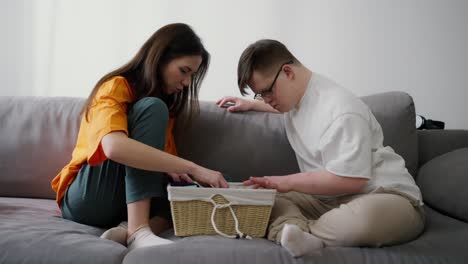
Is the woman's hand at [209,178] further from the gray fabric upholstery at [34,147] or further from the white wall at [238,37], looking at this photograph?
the white wall at [238,37]

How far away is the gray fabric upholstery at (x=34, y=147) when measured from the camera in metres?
1.56

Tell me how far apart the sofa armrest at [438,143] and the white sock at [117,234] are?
3.72 feet

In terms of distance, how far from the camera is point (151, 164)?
3.74 feet

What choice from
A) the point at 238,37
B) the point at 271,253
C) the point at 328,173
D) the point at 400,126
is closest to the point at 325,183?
the point at 328,173

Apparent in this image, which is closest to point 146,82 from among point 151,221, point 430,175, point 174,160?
point 174,160

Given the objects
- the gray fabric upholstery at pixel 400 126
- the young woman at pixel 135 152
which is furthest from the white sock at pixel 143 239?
the gray fabric upholstery at pixel 400 126

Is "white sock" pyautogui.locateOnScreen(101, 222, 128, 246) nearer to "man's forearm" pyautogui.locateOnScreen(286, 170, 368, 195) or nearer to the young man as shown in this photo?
the young man

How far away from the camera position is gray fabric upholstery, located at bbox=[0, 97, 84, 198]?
1.56 m

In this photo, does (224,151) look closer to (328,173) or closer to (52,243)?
(328,173)

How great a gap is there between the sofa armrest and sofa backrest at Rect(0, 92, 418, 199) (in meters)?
0.13

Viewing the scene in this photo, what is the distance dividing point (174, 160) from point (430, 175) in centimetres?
89

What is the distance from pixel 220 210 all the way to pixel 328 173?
303mm

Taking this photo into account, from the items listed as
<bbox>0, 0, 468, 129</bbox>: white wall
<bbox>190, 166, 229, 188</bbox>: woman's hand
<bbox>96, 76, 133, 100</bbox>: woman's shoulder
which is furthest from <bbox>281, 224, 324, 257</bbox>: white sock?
<bbox>0, 0, 468, 129</bbox>: white wall

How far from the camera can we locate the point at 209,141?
1569mm
